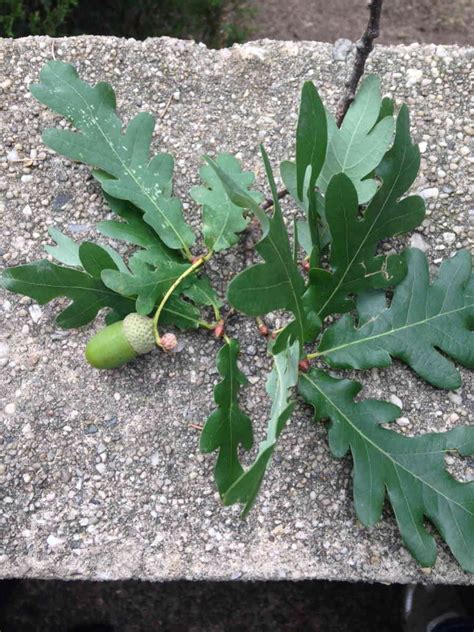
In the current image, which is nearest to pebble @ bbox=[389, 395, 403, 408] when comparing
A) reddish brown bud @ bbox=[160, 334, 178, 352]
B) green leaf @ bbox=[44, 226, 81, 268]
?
reddish brown bud @ bbox=[160, 334, 178, 352]

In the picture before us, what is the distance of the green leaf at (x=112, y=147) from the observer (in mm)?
1298

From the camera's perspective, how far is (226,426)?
123cm

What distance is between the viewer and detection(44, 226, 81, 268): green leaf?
4.29 feet

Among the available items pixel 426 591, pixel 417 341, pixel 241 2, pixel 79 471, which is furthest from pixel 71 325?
pixel 241 2

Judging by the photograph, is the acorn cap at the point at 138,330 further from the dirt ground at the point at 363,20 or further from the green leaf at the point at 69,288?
the dirt ground at the point at 363,20

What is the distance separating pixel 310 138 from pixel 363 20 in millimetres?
1818

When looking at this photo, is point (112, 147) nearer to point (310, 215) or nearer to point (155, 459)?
point (310, 215)

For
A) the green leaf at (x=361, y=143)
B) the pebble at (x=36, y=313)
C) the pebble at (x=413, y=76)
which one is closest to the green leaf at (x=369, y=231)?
the green leaf at (x=361, y=143)

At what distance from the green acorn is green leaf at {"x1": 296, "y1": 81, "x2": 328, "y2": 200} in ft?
1.07

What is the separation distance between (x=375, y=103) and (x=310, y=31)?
1609 millimetres

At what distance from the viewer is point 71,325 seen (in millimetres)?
1305

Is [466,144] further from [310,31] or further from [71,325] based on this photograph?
[310,31]

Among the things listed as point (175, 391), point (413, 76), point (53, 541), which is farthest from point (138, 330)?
point (413, 76)

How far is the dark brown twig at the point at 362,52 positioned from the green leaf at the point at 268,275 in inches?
11.4
